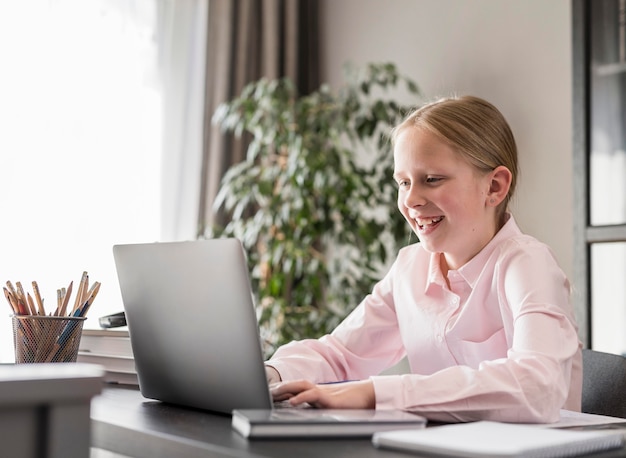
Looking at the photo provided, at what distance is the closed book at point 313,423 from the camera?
821mm

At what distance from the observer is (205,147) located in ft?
11.2

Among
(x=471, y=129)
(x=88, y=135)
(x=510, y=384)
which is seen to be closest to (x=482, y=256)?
(x=471, y=129)

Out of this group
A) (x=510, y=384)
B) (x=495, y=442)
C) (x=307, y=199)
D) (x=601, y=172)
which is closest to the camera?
(x=495, y=442)

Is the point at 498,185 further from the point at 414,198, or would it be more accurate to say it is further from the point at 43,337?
the point at 43,337

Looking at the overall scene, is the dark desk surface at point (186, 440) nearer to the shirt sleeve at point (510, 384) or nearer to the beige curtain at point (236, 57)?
the shirt sleeve at point (510, 384)

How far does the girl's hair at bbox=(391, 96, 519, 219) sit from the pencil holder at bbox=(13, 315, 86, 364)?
62cm

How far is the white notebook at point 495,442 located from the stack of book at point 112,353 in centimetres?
66

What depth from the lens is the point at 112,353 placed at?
1.39m

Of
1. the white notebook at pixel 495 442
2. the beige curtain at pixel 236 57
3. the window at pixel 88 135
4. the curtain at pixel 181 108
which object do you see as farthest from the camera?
the beige curtain at pixel 236 57

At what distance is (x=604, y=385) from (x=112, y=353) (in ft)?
2.64

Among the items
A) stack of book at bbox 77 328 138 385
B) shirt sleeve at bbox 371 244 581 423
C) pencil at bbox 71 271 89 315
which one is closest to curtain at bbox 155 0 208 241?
stack of book at bbox 77 328 138 385

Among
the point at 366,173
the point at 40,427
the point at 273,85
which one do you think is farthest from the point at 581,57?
the point at 40,427

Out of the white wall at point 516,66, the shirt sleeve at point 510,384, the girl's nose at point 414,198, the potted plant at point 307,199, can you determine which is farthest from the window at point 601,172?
the shirt sleeve at point 510,384

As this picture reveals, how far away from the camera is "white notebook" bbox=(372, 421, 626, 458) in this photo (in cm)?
72
